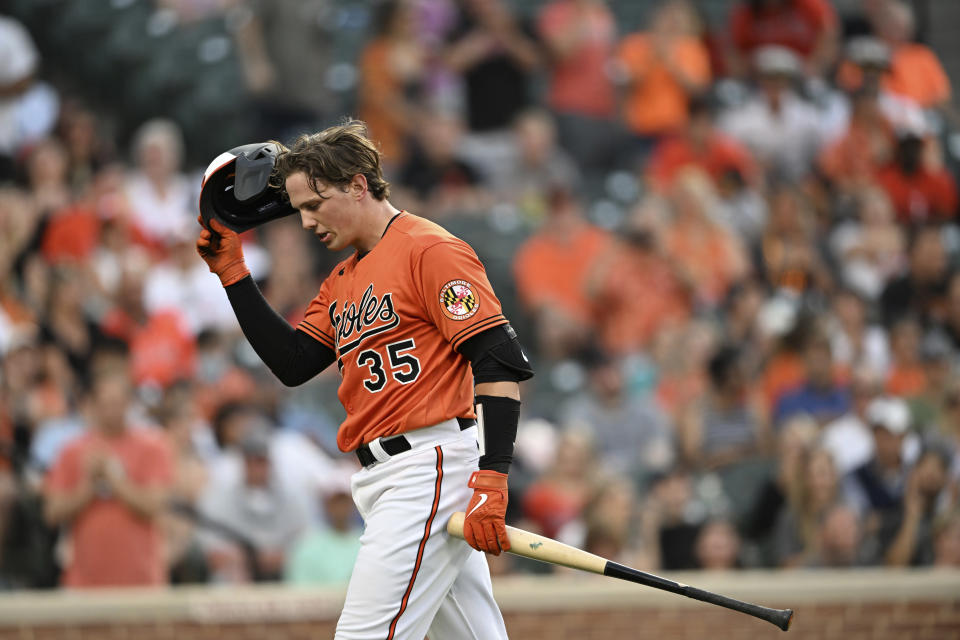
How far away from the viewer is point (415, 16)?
9.27 m

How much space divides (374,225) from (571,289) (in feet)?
15.5

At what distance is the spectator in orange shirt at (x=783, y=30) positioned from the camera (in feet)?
33.3

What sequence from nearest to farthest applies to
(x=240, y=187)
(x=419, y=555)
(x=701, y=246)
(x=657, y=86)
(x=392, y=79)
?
(x=419, y=555) → (x=240, y=187) → (x=701, y=246) → (x=392, y=79) → (x=657, y=86)

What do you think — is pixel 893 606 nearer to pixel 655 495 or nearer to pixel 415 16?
pixel 655 495

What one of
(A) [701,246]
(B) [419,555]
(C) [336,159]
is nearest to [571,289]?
(A) [701,246]

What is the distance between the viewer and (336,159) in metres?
3.51

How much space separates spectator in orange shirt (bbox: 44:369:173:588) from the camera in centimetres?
600

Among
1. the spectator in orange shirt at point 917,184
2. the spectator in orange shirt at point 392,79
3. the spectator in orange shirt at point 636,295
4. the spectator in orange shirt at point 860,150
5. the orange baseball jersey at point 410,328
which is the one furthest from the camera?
the spectator in orange shirt at point 860,150

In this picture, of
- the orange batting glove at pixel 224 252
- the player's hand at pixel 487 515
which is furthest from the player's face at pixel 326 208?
the player's hand at pixel 487 515

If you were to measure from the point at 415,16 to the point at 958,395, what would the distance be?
173 inches

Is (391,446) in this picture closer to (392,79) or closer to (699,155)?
(392,79)

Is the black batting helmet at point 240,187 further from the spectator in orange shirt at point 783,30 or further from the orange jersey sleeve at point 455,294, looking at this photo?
the spectator in orange shirt at point 783,30

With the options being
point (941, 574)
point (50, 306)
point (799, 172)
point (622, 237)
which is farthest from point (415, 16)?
point (941, 574)

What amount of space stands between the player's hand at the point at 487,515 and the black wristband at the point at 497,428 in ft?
0.11
